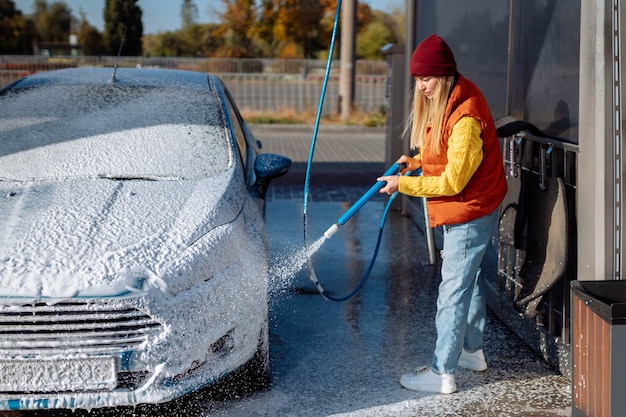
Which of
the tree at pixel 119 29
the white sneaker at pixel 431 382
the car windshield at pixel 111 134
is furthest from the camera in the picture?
the tree at pixel 119 29

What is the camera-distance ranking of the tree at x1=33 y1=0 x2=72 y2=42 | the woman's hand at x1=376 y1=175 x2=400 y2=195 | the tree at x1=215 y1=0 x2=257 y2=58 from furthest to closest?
the tree at x1=33 y1=0 x2=72 y2=42
the tree at x1=215 y1=0 x2=257 y2=58
the woman's hand at x1=376 y1=175 x2=400 y2=195

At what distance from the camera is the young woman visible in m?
4.10

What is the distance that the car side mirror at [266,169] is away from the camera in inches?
208

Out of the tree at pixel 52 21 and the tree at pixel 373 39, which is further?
the tree at pixel 52 21

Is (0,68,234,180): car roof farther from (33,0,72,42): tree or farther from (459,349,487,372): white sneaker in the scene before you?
(33,0,72,42): tree

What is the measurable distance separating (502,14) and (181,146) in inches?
87.1

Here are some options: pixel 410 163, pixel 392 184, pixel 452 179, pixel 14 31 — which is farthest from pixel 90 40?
pixel 452 179

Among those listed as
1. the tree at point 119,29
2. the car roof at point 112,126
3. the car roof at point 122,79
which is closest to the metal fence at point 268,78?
the tree at point 119,29

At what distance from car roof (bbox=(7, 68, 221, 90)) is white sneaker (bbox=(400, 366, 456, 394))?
2.59 meters

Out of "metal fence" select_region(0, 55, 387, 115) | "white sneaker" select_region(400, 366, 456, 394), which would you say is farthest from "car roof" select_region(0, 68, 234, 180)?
"metal fence" select_region(0, 55, 387, 115)

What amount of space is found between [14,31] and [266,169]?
114ft

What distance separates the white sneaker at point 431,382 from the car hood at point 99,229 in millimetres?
1244

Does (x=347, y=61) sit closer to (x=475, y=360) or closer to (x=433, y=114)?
(x=475, y=360)

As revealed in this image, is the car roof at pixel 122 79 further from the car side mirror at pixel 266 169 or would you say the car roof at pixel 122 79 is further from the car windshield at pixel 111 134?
the car side mirror at pixel 266 169
